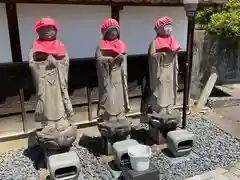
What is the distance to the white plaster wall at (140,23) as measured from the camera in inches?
268

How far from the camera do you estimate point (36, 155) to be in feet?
18.5

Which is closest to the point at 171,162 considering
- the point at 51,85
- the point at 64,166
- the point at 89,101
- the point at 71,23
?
the point at 64,166

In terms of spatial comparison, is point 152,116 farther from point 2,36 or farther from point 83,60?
point 2,36

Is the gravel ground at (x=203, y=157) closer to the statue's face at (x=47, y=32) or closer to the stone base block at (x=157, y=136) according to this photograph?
the stone base block at (x=157, y=136)

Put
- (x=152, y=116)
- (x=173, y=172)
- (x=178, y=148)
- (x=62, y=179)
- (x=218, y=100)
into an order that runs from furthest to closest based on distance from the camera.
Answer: (x=218, y=100) < (x=152, y=116) < (x=178, y=148) < (x=173, y=172) < (x=62, y=179)

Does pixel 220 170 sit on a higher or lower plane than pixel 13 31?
lower

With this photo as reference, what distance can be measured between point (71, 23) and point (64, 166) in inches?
138

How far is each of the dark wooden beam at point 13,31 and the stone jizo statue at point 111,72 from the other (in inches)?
79.0

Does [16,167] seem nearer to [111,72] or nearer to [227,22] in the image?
[111,72]

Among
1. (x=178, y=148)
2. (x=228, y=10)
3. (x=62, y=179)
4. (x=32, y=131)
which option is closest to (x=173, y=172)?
(x=178, y=148)

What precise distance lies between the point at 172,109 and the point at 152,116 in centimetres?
52

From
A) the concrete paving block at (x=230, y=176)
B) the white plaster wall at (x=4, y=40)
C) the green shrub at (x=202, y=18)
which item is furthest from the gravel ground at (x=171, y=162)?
the green shrub at (x=202, y=18)

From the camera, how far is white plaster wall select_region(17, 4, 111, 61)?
5773 millimetres

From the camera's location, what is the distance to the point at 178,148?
17.9 ft
